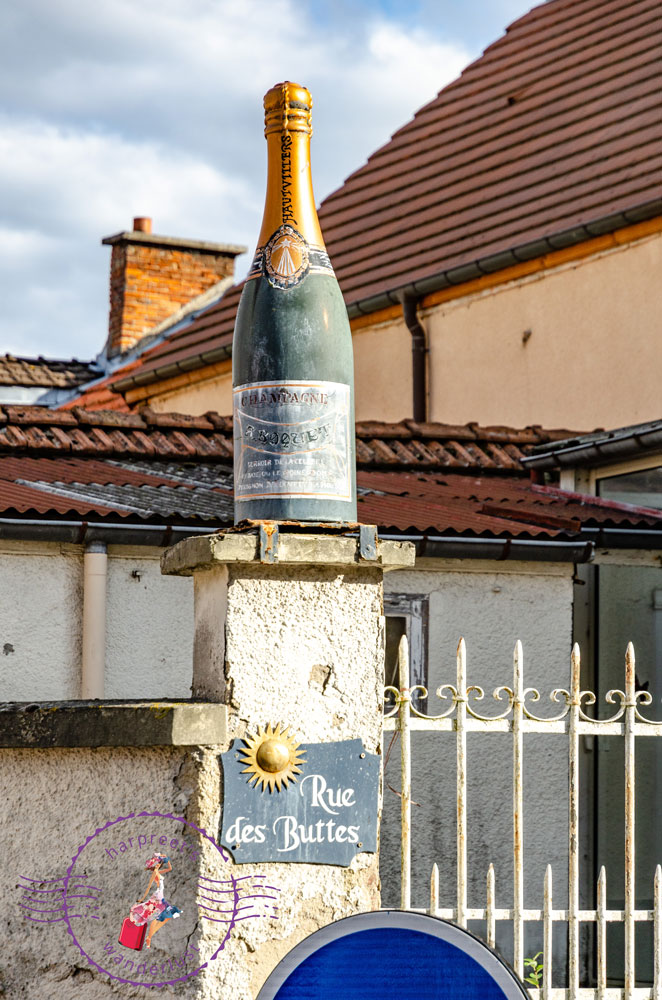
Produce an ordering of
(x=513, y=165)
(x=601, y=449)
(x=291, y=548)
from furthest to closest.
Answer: (x=513, y=165)
(x=601, y=449)
(x=291, y=548)

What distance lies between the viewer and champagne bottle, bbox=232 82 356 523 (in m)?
4.69

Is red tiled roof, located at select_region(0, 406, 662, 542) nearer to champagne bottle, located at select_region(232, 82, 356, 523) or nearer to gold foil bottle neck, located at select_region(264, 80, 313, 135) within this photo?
champagne bottle, located at select_region(232, 82, 356, 523)

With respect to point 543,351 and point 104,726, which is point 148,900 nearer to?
point 104,726

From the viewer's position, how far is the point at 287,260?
4.83 meters

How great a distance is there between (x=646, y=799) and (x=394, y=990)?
6338 mm

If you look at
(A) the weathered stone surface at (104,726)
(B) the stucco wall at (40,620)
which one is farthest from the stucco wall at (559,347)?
(A) the weathered stone surface at (104,726)

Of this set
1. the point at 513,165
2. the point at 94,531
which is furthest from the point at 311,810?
the point at 513,165

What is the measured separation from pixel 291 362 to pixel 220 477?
4.78 metres

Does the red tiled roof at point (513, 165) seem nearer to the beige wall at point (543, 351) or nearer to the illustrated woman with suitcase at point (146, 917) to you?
the beige wall at point (543, 351)

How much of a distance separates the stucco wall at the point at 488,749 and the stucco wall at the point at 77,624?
4.06 feet

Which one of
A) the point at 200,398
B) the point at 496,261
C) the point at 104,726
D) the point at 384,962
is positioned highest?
the point at 496,261

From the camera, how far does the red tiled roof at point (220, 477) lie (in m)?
8.13

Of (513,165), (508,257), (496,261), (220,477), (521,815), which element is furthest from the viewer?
(513,165)

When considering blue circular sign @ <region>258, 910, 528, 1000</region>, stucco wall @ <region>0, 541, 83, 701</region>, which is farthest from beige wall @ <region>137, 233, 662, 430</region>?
blue circular sign @ <region>258, 910, 528, 1000</region>
